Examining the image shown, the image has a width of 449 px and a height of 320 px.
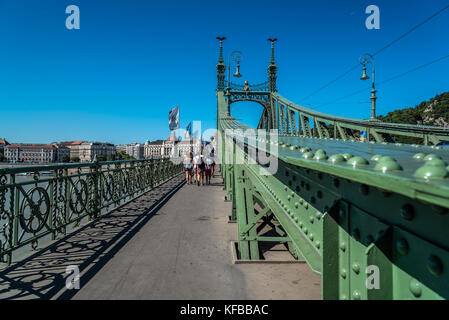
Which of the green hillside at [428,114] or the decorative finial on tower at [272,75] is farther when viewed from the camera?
the green hillside at [428,114]

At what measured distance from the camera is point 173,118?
15.2m

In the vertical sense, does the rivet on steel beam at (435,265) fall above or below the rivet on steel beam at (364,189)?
below

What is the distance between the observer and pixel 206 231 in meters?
4.85

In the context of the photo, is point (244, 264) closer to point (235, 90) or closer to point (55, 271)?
point (55, 271)

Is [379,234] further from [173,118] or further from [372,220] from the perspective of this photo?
[173,118]

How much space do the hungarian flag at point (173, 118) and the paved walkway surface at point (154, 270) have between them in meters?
10.5

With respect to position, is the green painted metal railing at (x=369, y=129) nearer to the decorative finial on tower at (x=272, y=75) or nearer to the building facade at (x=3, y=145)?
the decorative finial on tower at (x=272, y=75)

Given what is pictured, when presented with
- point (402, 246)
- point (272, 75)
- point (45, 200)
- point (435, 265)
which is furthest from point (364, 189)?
point (272, 75)

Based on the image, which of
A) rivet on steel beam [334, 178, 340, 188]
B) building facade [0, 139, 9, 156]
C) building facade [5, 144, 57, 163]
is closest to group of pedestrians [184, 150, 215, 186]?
rivet on steel beam [334, 178, 340, 188]

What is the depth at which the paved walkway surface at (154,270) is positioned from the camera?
106 inches

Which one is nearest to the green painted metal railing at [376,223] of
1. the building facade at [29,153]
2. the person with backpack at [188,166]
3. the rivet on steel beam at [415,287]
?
the rivet on steel beam at [415,287]

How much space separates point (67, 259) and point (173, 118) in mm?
12378

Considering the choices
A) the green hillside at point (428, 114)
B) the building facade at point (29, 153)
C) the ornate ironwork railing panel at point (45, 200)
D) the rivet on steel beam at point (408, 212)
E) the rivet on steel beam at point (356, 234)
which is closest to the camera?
the rivet on steel beam at point (408, 212)
